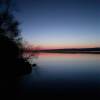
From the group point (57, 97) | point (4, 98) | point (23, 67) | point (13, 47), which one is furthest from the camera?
point (23, 67)

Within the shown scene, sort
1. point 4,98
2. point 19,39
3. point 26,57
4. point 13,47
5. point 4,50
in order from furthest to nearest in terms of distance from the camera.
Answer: point 26,57 < point 19,39 < point 13,47 < point 4,50 < point 4,98

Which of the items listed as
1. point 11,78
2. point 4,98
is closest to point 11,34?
point 11,78

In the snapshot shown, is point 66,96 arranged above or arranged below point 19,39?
below

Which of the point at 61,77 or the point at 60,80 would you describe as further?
the point at 61,77

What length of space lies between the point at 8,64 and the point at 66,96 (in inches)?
324

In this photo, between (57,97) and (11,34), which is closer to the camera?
(57,97)

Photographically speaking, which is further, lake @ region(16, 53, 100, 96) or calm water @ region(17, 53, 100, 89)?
calm water @ region(17, 53, 100, 89)

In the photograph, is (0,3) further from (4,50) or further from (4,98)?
(4,98)

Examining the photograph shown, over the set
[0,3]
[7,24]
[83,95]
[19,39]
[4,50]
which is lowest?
[83,95]

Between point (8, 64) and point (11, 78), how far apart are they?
1462 millimetres

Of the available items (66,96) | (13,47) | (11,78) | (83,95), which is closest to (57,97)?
(66,96)

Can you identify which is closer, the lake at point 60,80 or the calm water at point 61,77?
the lake at point 60,80

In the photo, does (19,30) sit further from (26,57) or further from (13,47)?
(26,57)

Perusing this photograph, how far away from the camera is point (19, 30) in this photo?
19.4 metres
